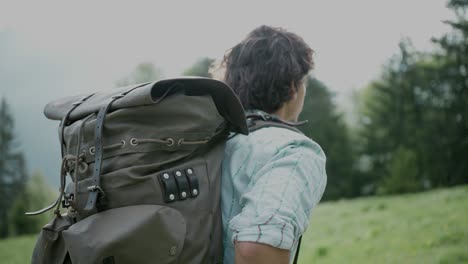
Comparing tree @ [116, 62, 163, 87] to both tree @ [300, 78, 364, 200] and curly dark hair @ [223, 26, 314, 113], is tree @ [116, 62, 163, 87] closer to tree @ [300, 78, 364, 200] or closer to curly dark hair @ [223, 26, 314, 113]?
tree @ [300, 78, 364, 200]

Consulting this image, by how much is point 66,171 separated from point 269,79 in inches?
37.6

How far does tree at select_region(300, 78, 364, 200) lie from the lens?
31875 millimetres

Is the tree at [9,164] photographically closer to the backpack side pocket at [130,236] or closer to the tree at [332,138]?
the tree at [332,138]

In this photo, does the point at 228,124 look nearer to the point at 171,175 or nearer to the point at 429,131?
the point at 171,175

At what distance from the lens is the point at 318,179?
6.08 feet

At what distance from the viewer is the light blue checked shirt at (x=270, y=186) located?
1.64 metres

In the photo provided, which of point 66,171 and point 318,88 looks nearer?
point 66,171

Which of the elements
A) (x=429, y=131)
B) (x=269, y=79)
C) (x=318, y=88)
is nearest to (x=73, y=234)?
(x=269, y=79)

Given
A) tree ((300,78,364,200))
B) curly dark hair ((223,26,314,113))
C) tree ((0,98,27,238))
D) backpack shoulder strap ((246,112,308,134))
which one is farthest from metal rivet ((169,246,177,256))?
tree ((0,98,27,238))

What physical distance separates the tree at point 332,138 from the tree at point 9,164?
22851mm

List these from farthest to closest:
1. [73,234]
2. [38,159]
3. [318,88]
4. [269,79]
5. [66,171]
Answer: [38,159] < [318,88] < [269,79] < [66,171] < [73,234]

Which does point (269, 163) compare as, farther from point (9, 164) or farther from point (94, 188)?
point (9, 164)

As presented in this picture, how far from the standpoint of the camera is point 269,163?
71.1 inches

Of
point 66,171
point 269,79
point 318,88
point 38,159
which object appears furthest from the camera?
point 38,159
